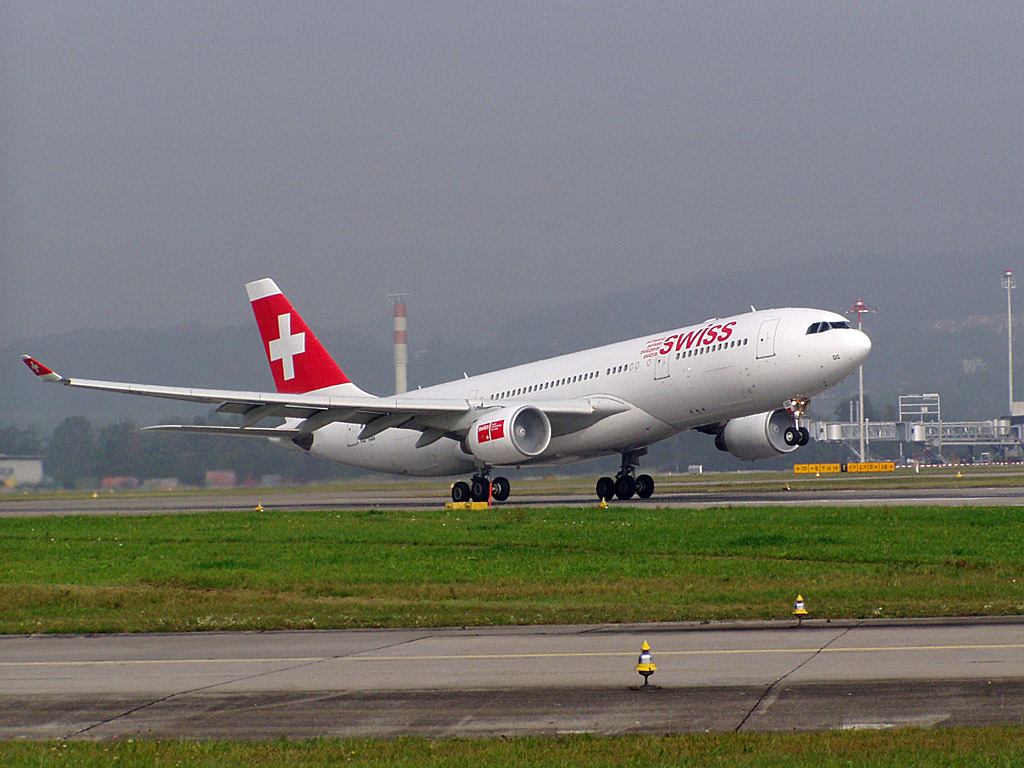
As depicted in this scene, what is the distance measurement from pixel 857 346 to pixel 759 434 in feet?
24.6

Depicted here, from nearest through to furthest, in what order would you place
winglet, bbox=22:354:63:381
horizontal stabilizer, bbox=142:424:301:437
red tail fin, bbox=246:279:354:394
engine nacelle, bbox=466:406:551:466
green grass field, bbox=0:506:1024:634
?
green grass field, bbox=0:506:1024:634, winglet, bbox=22:354:63:381, engine nacelle, bbox=466:406:551:466, horizontal stabilizer, bbox=142:424:301:437, red tail fin, bbox=246:279:354:394

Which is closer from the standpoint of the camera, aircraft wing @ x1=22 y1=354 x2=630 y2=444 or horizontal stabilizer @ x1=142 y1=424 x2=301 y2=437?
aircraft wing @ x1=22 y1=354 x2=630 y2=444

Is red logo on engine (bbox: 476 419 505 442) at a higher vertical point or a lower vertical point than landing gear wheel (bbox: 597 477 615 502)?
higher

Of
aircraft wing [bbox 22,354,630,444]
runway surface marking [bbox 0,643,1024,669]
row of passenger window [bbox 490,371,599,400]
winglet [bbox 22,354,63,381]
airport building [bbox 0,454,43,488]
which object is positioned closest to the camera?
runway surface marking [bbox 0,643,1024,669]

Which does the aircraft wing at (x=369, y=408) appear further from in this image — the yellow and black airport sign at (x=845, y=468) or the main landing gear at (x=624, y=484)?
the yellow and black airport sign at (x=845, y=468)

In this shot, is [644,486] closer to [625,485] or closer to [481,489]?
[625,485]

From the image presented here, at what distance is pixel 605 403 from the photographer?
41094 mm

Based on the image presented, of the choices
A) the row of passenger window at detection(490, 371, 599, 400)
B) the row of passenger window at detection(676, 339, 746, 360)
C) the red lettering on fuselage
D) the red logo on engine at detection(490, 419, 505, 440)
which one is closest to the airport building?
the row of passenger window at detection(490, 371, 599, 400)

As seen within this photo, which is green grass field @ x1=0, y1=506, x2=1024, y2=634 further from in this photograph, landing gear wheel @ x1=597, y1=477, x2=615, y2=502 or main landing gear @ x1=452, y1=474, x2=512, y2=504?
landing gear wheel @ x1=597, y1=477, x2=615, y2=502

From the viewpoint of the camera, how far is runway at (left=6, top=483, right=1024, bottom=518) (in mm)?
38906

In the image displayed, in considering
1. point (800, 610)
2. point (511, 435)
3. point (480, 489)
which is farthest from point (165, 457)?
point (800, 610)

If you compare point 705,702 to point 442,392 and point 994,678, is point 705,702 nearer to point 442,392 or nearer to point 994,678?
point 994,678

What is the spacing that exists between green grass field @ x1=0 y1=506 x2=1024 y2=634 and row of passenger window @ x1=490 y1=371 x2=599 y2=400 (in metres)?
9.07

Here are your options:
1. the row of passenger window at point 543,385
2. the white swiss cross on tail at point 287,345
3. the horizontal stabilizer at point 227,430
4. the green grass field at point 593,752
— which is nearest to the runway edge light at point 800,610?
the green grass field at point 593,752
